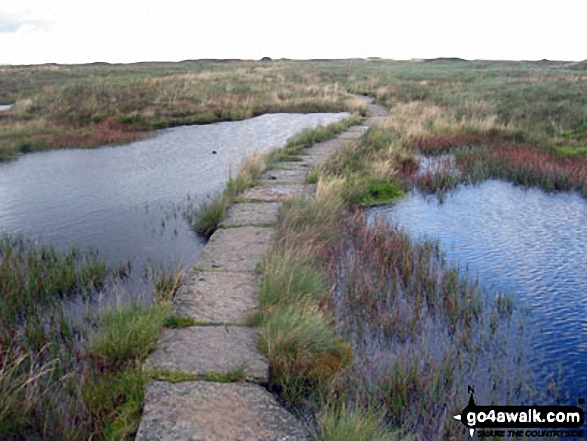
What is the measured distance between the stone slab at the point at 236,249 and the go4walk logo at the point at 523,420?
299 centimetres

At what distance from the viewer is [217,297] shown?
5551 millimetres

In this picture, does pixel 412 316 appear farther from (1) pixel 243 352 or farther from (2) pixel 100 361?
(2) pixel 100 361

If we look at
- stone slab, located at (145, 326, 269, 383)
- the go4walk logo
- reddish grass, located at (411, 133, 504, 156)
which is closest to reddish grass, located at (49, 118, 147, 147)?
reddish grass, located at (411, 133, 504, 156)

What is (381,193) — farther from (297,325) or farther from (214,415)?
(214,415)

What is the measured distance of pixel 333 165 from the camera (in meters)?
11.5

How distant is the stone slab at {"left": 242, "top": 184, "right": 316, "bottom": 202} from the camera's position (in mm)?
9469

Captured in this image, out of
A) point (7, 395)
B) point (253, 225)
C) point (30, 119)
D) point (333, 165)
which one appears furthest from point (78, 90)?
point (7, 395)

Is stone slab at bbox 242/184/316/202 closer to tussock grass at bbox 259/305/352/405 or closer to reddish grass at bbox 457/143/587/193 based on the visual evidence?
reddish grass at bbox 457/143/587/193

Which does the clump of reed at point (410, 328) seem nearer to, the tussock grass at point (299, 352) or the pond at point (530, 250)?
the tussock grass at point (299, 352)

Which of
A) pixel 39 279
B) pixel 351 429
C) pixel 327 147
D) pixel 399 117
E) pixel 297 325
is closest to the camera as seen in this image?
pixel 351 429

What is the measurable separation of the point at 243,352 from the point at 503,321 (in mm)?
2821

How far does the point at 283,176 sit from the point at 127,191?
3274 mm

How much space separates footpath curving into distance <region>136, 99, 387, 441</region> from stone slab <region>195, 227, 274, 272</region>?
12 millimetres

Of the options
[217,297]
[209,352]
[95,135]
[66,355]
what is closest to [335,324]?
[217,297]
